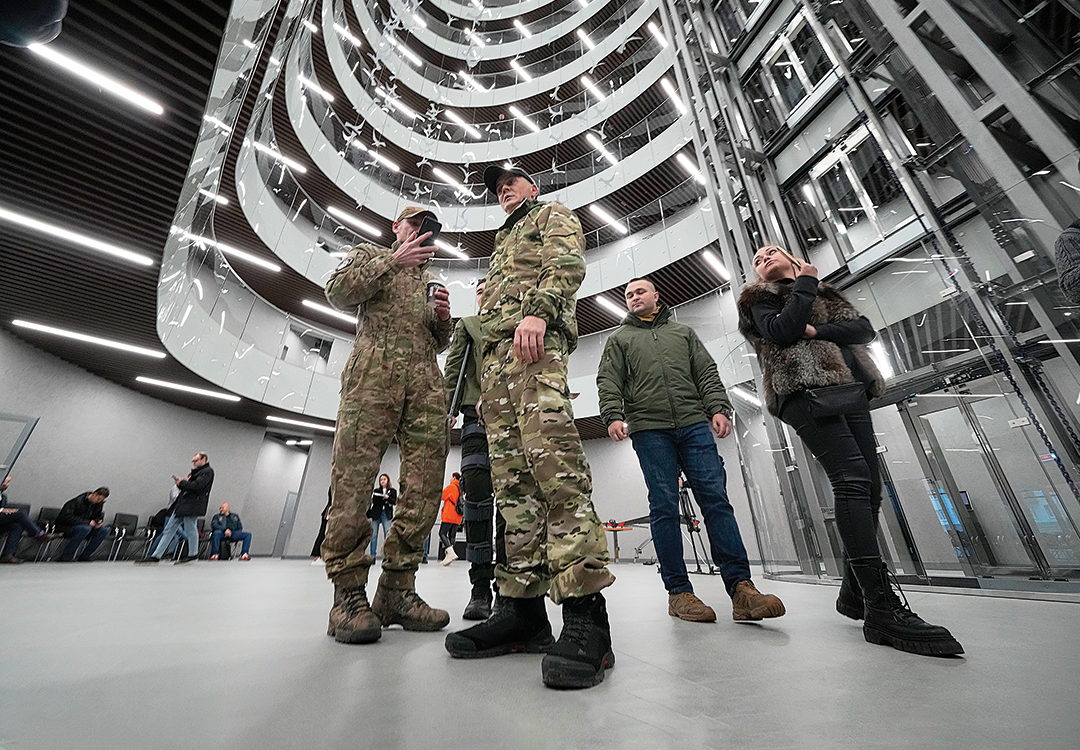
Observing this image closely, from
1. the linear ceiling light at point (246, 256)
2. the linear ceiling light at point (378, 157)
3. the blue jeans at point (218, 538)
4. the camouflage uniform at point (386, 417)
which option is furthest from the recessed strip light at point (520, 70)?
the camouflage uniform at point (386, 417)

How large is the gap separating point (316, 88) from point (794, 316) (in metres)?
15.8

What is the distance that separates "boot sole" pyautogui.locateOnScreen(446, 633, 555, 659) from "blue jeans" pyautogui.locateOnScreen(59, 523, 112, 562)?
10373 millimetres

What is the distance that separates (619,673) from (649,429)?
148 cm

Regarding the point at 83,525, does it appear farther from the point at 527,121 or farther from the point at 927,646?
the point at 527,121

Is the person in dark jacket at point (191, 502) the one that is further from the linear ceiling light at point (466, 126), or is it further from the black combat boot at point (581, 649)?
the linear ceiling light at point (466, 126)

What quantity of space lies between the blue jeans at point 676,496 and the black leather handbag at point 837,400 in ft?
1.99

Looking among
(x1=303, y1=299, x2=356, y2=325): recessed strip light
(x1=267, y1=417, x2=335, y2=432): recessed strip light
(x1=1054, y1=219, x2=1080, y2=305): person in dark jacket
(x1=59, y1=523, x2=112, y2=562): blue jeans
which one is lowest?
(x1=59, y1=523, x2=112, y2=562): blue jeans

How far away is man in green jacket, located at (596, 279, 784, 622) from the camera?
230 centimetres

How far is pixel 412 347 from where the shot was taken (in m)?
2.15

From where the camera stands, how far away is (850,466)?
1.78m

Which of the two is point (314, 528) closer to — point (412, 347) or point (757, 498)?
point (757, 498)

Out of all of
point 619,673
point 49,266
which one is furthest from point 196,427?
point 619,673

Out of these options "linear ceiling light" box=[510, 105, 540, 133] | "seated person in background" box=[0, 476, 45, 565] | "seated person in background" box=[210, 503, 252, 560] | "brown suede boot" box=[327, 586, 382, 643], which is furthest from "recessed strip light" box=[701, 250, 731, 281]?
"seated person in background" box=[0, 476, 45, 565]

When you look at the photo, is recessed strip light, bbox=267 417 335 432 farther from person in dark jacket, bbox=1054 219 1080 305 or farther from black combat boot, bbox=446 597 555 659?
person in dark jacket, bbox=1054 219 1080 305
